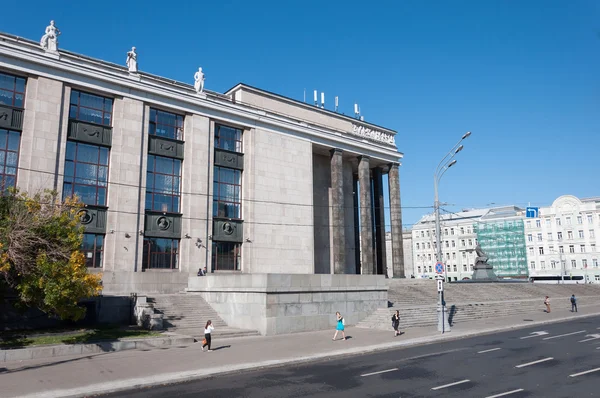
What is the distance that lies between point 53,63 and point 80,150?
6470 millimetres

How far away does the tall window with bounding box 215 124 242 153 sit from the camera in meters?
42.4

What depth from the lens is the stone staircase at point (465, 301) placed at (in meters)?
29.6

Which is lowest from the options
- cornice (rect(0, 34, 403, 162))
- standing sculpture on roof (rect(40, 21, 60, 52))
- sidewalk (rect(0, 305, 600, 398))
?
sidewalk (rect(0, 305, 600, 398))

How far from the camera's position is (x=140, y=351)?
20109 mm

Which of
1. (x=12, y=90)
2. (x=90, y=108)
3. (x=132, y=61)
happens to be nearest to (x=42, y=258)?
(x=12, y=90)

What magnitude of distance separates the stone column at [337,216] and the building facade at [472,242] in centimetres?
5075

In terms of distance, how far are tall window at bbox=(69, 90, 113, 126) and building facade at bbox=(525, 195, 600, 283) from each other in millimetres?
83159

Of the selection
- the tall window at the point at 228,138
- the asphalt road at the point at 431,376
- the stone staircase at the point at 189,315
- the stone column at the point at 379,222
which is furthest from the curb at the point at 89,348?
the stone column at the point at 379,222

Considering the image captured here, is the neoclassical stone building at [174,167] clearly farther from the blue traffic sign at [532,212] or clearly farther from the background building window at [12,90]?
the blue traffic sign at [532,212]

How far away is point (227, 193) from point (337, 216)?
40.9 ft

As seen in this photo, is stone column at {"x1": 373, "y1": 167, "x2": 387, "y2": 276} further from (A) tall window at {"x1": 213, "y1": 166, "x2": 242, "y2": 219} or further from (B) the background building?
(B) the background building

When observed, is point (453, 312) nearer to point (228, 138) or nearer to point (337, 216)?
point (337, 216)

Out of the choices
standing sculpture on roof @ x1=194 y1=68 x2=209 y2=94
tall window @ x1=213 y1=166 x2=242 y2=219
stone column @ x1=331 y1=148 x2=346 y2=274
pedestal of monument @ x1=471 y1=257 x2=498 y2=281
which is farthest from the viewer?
pedestal of monument @ x1=471 y1=257 x2=498 y2=281

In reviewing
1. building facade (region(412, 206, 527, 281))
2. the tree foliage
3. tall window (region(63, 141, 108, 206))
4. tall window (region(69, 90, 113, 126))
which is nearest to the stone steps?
the tree foliage
